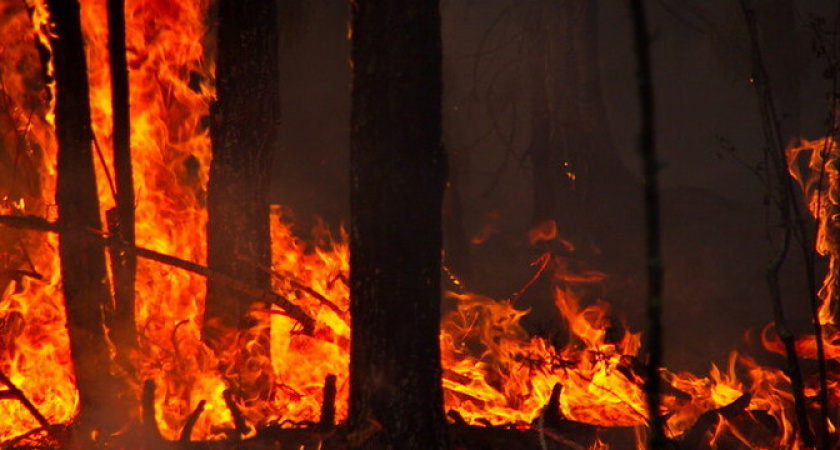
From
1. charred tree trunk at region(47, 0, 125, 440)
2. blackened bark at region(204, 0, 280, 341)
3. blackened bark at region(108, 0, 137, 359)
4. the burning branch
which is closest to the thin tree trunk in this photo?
the burning branch

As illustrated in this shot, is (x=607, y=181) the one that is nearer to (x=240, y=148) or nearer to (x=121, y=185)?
(x=240, y=148)

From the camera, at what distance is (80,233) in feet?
16.1

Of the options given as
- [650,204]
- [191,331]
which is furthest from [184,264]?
[650,204]

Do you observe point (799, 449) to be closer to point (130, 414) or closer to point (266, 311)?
point (266, 311)

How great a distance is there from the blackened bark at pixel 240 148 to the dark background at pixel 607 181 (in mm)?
3719

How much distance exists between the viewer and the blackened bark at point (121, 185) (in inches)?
214

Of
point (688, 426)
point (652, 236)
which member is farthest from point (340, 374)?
point (652, 236)

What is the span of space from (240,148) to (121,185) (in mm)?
899

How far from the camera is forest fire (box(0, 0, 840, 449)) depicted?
5.45 m

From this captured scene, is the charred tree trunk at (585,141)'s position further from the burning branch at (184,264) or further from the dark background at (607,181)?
the burning branch at (184,264)

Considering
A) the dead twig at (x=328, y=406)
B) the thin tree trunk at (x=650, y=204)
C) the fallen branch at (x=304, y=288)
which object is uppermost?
the thin tree trunk at (x=650, y=204)

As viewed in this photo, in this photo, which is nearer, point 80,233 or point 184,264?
point 80,233

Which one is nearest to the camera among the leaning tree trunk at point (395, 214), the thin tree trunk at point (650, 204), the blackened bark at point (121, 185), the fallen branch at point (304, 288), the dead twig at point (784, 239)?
the thin tree trunk at point (650, 204)

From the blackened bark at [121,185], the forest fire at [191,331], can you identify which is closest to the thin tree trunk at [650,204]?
the forest fire at [191,331]
